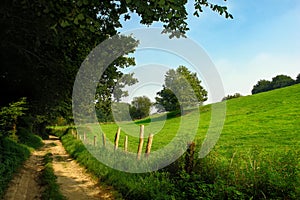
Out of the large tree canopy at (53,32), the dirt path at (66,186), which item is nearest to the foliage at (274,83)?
the dirt path at (66,186)

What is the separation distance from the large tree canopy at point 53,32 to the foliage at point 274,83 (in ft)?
436

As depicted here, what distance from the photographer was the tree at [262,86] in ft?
464

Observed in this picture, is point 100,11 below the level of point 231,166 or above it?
above

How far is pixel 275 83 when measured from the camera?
138125 millimetres

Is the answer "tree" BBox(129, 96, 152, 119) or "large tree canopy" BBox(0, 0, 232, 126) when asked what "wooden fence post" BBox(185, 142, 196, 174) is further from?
"tree" BBox(129, 96, 152, 119)

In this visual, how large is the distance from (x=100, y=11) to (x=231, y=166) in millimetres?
5630

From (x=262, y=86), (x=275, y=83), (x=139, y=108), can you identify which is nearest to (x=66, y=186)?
(x=139, y=108)

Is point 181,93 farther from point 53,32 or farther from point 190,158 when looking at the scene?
point 53,32

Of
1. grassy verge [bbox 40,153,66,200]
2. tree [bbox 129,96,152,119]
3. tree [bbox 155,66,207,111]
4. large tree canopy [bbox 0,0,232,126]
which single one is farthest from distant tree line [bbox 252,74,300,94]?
large tree canopy [bbox 0,0,232,126]

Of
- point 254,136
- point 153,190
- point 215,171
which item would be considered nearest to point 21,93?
point 153,190

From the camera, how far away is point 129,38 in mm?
14297

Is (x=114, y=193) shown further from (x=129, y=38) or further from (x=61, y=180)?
(x=129, y=38)

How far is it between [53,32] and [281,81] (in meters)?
143

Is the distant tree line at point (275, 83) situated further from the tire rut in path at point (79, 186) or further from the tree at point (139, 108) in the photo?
the tire rut in path at point (79, 186)
